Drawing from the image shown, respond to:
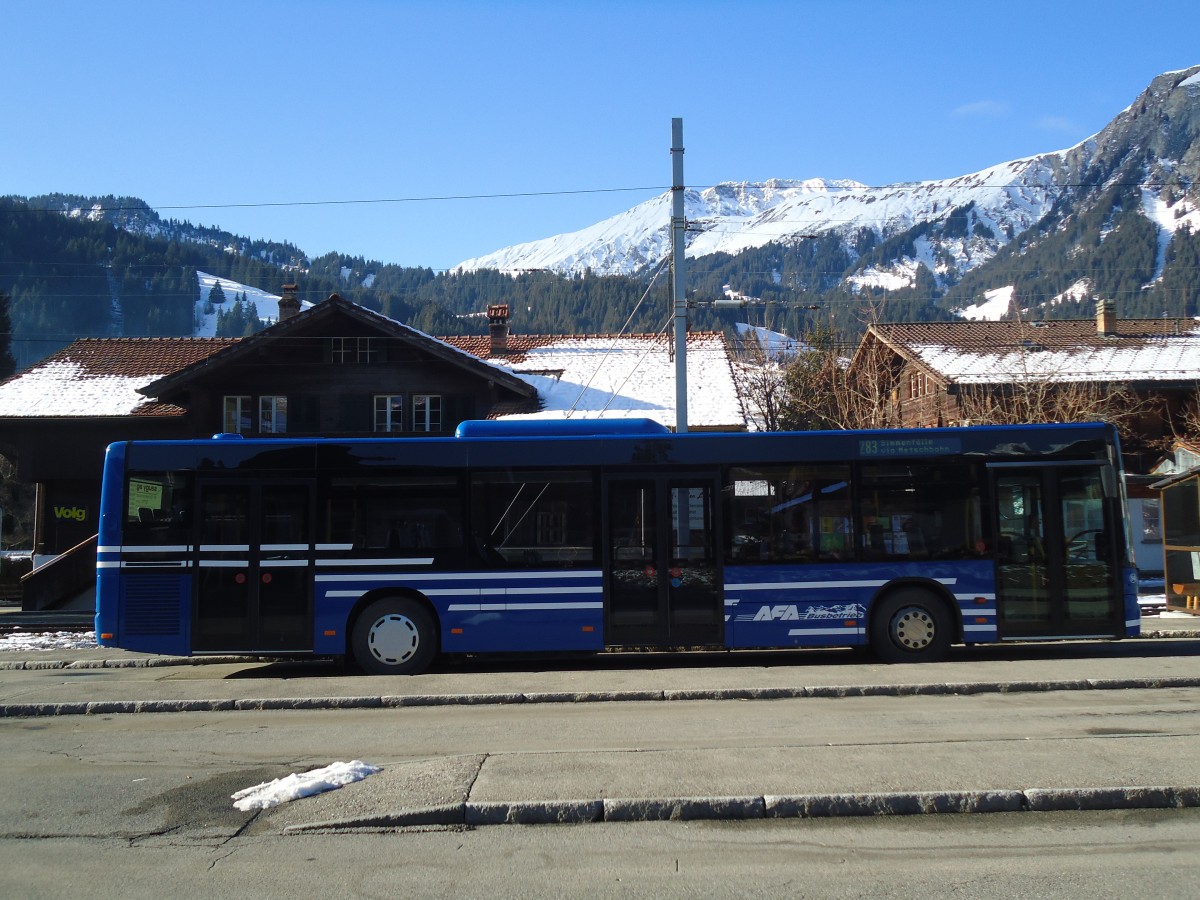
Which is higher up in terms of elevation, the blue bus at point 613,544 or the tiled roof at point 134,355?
the tiled roof at point 134,355

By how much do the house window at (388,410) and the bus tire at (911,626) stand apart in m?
23.6

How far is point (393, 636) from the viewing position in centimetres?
1359

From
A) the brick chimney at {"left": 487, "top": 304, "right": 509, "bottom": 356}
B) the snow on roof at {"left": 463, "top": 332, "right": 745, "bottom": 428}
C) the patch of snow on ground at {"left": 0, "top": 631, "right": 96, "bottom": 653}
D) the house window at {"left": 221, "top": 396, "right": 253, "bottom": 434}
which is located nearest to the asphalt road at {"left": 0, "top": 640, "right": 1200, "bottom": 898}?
the patch of snow on ground at {"left": 0, "top": 631, "right": 96, "bottom": 653}

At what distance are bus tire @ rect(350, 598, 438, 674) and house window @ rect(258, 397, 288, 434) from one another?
22.8m

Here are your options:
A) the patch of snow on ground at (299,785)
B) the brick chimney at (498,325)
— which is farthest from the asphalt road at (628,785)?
Result: the brick chimney at (498,325)

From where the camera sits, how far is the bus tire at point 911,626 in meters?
13.6

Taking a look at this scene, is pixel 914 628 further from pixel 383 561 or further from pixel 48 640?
pixel 48 640

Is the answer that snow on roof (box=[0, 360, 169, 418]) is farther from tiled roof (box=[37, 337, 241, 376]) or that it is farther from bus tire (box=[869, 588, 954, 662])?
bus tire (box=[869, 588, 954, 662])

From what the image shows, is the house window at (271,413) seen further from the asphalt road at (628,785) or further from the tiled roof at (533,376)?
the asphalt road at (628,785)

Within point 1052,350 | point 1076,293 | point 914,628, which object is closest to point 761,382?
point 1052,350

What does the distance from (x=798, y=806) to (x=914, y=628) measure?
758 cm

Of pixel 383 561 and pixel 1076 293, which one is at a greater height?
pixel 1076 293

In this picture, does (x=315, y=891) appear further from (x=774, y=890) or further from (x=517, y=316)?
(x=517, y=316)

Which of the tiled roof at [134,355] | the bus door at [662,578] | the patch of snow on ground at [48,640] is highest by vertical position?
the tiled roof at [134,355]
